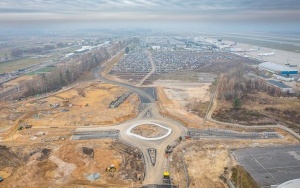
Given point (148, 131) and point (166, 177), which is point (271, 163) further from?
point (148, 131)

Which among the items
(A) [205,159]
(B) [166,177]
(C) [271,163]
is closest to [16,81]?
(B) [166,177]

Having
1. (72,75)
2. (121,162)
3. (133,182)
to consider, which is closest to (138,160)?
(121,162)

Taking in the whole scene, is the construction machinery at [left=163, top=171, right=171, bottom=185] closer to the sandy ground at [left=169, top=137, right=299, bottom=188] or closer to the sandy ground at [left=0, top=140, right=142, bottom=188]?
the sandy ground at [left=169, top=137, right=299, bottom=188]

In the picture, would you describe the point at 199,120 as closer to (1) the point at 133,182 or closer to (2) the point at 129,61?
(1) the point at 133,182

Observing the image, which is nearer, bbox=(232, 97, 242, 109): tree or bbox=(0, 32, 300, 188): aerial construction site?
bbox=(0, 32, 300, 188): aerial construction site

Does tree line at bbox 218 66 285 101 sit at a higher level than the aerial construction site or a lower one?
higher

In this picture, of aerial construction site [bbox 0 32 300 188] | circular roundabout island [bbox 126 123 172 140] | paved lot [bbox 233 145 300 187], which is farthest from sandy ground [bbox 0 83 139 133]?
paved lot [bbox 233 145 300 187]
